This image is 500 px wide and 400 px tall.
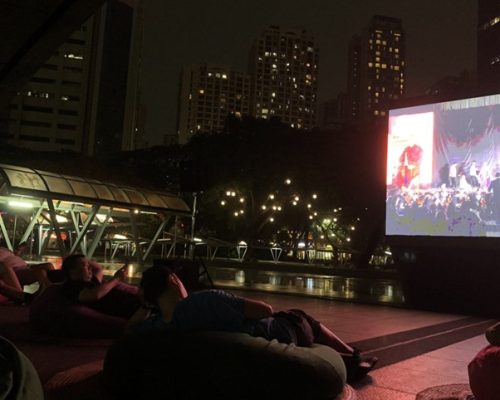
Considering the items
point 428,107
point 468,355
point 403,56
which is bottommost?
point 468,355

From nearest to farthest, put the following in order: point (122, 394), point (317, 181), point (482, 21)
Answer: point (122, 394) → point (317, 181) → point (482, 21)

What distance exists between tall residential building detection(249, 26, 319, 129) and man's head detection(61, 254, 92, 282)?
9132 centimetres

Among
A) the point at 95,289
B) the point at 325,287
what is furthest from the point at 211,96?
the point at 95,289

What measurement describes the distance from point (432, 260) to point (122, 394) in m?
8.90

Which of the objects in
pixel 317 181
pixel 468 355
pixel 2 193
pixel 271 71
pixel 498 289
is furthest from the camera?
pixel 271 71

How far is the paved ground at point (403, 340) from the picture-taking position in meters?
4.76

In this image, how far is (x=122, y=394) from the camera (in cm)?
365

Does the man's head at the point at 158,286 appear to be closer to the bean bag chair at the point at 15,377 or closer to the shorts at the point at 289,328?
the shorts at the point at 289,328

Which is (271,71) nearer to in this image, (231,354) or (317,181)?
(317,181)

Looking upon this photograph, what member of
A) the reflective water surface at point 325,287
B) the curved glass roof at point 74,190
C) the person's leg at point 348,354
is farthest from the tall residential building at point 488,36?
the person's leg at point 348,354

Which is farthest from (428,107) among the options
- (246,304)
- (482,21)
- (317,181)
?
(482,21)

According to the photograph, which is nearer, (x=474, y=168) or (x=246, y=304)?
(x=246, y=304)

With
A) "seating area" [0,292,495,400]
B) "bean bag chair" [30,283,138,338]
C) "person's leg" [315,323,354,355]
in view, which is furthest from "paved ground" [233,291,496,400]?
"bean bag chair" [30,283,138,338]

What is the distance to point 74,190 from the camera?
1514 cm
